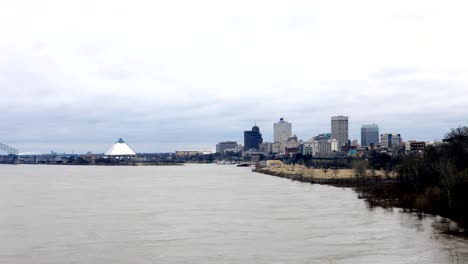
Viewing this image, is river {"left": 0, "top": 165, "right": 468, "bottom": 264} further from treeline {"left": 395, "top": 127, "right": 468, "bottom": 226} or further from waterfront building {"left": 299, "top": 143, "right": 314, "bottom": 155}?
waterfront building {"left": 299, "top": 143, "right": 314, "bottom": 155}

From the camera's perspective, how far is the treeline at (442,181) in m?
24.2

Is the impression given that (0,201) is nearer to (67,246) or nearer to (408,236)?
(67,246)

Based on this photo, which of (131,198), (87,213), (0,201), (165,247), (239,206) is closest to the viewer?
(165,247)

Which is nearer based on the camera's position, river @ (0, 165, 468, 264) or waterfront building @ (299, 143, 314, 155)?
river @ (0, 165, 468, 264)

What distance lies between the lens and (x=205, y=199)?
38.2 meters

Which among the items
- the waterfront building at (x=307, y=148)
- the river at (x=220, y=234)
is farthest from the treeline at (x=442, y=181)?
the waterfront building at (x=307, y=148)

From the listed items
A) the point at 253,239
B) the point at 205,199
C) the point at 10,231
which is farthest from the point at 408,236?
→ the point at 205,199

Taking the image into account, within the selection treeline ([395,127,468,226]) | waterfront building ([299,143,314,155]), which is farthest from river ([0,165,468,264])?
waterfront building ([299,143,314,155])

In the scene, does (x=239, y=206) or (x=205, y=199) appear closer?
(x=239, y=206)

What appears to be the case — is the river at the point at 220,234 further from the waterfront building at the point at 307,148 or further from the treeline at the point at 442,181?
the waterfront building at the point at 307,148

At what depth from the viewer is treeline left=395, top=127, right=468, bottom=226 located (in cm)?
2425

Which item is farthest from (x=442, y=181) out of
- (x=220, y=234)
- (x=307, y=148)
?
(x=307, y=148)

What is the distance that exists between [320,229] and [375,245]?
164 inches

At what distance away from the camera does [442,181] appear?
26.6 meters
